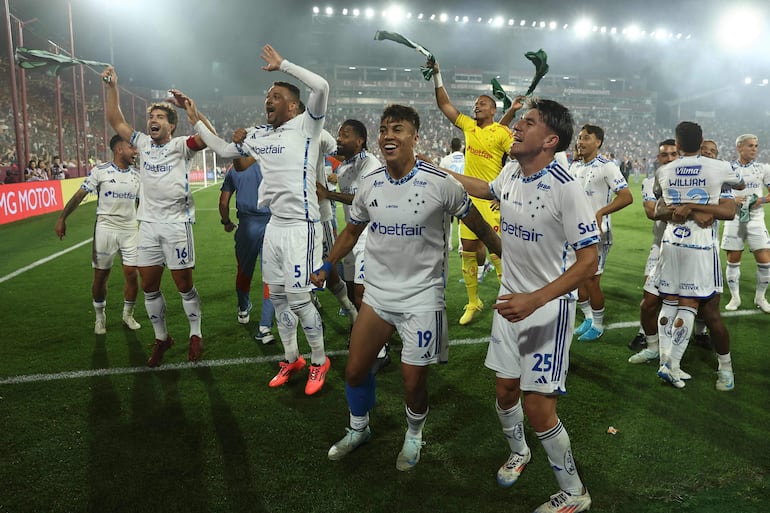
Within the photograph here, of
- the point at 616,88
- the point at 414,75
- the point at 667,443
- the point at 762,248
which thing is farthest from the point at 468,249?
the point at 616,88

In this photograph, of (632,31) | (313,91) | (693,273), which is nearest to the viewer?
(313,91)

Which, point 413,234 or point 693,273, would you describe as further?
point 693,273

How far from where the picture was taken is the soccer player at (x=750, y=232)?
7258mm

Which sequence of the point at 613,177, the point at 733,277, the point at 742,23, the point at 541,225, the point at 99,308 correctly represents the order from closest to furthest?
the point at 541,225, the point at 613,177, the point at 99,308, the point at 733,277, the point at 742,23

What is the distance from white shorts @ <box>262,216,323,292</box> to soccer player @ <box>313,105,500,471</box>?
44.5 inches

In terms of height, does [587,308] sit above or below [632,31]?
below

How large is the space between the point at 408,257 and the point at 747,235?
6729 mm

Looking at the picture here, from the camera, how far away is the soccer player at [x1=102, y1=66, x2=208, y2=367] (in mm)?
5074

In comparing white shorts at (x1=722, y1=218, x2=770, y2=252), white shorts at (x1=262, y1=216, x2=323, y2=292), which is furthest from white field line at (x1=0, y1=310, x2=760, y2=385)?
white shorts at (x1=722, y1=218, x2=770, y2=252)

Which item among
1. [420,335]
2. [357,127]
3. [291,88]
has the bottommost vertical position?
[420,335]

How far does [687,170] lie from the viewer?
179 inches

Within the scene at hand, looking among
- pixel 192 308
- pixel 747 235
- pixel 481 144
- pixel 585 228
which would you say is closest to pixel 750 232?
pixel 747 235

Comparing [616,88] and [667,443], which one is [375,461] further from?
[616,88]

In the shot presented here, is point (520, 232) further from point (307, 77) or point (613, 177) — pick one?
point (613, 177)
